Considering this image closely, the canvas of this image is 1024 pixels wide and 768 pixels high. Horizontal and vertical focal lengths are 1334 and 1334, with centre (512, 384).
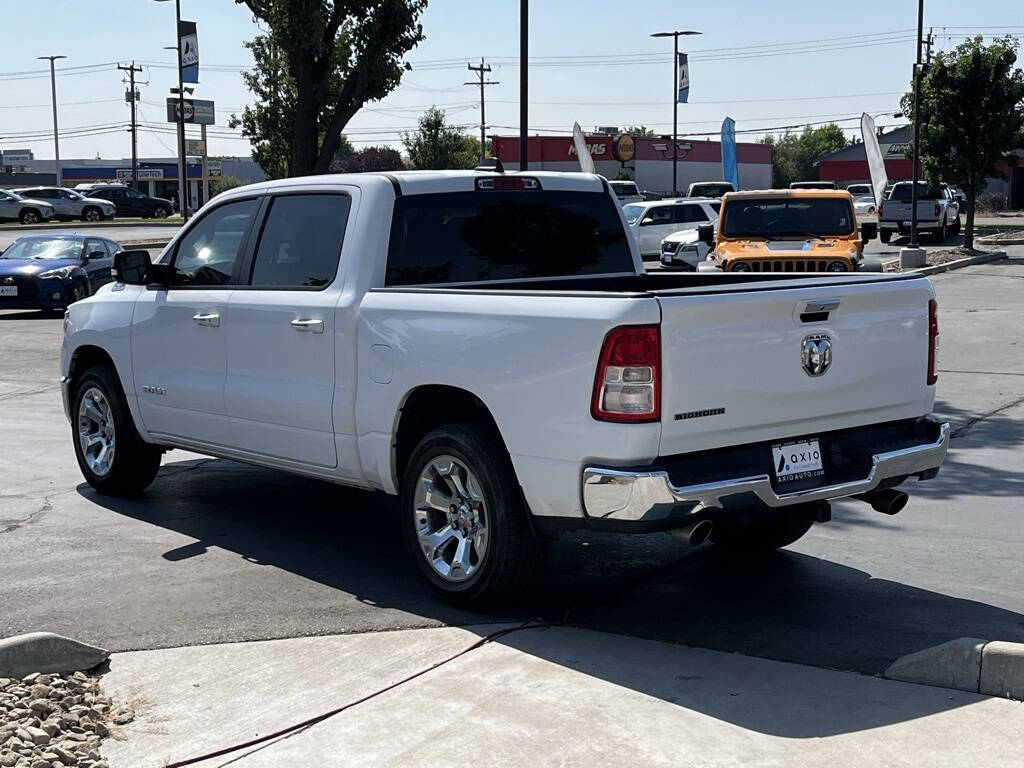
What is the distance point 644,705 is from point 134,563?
10.6 ft

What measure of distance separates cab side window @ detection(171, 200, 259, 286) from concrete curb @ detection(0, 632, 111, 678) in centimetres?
270

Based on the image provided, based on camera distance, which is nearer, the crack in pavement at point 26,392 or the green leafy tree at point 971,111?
the crack in pavement at point 26,392

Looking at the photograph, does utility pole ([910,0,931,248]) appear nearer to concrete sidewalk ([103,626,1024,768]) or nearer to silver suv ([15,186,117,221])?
concrete sidewalk ([103,626,1024,768])

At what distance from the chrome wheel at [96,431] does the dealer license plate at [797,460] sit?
4.59 metres

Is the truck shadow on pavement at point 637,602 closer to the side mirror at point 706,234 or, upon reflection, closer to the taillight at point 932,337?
the taillight at point 932,337

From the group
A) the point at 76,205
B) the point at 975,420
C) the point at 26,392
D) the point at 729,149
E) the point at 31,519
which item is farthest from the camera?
the point at 76,205

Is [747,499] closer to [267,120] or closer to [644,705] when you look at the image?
[644,705]

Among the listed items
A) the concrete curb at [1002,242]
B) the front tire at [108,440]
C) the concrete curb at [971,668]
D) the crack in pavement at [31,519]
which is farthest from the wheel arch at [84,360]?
the concrete curb at [1002,242]

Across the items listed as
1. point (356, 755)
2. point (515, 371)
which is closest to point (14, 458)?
point (515, 371)

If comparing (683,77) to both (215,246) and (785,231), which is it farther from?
(215,246)

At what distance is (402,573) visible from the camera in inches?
267

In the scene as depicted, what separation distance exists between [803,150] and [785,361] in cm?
16068

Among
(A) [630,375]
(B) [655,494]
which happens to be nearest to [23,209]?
(A) [630,375]

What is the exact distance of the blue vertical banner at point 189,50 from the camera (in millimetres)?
36406
